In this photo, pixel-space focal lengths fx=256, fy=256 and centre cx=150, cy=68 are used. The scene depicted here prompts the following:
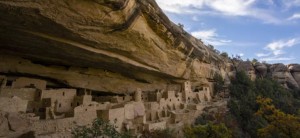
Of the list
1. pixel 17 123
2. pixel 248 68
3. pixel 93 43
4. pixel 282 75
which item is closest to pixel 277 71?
pixel 282 75

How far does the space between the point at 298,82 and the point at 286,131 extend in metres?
26.3

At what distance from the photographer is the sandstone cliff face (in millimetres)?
8516

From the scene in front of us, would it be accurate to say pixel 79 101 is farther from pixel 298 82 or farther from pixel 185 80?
pixel 298 82

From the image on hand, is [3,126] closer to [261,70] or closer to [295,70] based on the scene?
[261,70]

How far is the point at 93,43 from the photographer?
10.9 metres

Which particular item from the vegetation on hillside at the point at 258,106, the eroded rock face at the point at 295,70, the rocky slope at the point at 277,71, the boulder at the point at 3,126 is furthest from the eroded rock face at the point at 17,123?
the eroded rock face at the point at 295,70

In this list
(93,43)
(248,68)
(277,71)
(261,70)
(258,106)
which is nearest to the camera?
(93,43)

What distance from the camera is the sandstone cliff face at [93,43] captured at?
8.52 meters

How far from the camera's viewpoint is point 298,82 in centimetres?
3672

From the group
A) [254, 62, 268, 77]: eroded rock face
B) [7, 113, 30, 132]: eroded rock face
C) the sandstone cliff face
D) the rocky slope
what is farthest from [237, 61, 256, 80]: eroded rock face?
[7, 113, 30, 132]: eroded rock face

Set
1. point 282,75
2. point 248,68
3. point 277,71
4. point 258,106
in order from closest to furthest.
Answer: point 258,106 → point 248,68 → point 282,75 → point 277,71

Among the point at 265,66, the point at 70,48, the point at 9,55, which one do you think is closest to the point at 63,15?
the point at 70,48

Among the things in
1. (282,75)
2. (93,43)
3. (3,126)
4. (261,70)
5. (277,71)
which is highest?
(261,70)

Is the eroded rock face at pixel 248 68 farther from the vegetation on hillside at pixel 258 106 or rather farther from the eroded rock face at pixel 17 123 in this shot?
the eroded rock face at pixel 17 123
